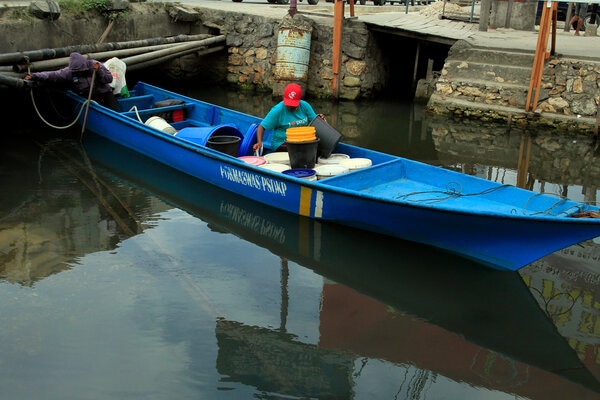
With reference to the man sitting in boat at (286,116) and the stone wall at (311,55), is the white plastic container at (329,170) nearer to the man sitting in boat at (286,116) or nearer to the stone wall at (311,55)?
the man sitting in boat at (286,116)

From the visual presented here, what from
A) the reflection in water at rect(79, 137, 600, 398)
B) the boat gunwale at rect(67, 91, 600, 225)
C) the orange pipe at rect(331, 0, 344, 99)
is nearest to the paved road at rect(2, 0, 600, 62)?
the orange pipe at rect(331, 0, 344, 99)

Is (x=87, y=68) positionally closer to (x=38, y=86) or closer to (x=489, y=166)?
(x=38, y=86)

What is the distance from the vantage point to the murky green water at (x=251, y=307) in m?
4.79

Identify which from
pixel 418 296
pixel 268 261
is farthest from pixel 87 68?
pixel 418 296

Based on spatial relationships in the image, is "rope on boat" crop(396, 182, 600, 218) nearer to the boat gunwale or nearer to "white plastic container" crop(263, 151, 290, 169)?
the boat gunwale

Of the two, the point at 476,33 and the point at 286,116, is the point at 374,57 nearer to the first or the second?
the point at 476,33

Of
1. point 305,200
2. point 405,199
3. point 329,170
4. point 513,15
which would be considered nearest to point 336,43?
point 513,15

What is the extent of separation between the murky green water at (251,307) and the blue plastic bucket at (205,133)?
2.14 feet

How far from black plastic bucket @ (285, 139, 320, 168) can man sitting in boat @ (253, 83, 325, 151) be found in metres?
0.67

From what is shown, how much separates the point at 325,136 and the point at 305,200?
124 cm

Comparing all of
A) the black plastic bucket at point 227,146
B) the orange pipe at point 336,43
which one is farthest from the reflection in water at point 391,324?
the orange pipe at point 336,43

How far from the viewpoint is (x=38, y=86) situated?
10.2 meters

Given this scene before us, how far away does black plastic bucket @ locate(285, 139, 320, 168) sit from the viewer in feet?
25.3

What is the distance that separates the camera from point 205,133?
8.81 metres
